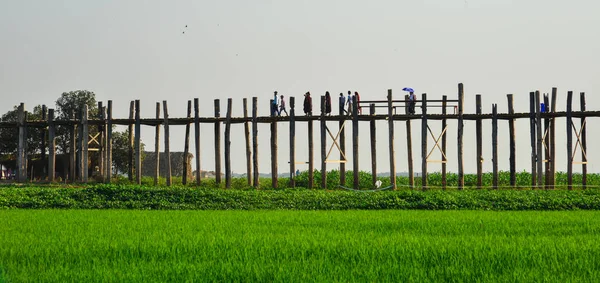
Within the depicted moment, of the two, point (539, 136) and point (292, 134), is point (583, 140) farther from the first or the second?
point (292, 134)

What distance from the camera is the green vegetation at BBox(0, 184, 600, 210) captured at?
91.5 ft

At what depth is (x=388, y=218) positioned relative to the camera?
21969 millimetres

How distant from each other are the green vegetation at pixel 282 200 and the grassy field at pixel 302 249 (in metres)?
5.96

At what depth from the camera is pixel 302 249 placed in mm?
14320

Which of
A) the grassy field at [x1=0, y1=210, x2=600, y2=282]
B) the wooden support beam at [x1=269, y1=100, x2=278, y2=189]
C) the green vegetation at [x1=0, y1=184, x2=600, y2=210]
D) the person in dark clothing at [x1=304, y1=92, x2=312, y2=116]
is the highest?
the person in dark clothing at [x1=304, y1=92, x2=312, y2=116]

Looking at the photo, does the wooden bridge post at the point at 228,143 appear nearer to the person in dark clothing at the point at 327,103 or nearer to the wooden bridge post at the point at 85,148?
the person in dark clothing at the point at 327,103

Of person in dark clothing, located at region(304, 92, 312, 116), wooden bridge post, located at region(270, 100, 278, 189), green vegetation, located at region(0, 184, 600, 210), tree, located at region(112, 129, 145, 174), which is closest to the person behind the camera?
green vegetation, located at region(0, 184, 600, 210)

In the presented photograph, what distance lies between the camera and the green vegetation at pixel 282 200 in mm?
27875

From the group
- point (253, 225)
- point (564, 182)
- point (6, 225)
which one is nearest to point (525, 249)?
point (253, 225)

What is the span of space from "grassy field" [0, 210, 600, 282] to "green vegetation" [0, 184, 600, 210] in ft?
19.6

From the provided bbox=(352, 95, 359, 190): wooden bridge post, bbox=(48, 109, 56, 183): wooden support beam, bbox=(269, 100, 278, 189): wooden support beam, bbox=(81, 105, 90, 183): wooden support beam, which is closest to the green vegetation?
bbox=(352, 95, 359, 190): wooden bridge post

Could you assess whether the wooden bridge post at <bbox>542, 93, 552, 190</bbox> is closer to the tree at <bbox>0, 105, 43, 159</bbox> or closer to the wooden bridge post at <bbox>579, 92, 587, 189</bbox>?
the wooden bridge post at <bbox>579, 92, 587, 189</bbox>

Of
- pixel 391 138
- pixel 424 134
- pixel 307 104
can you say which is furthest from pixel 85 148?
pixel 424 134

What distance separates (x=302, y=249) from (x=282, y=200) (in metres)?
14.7
